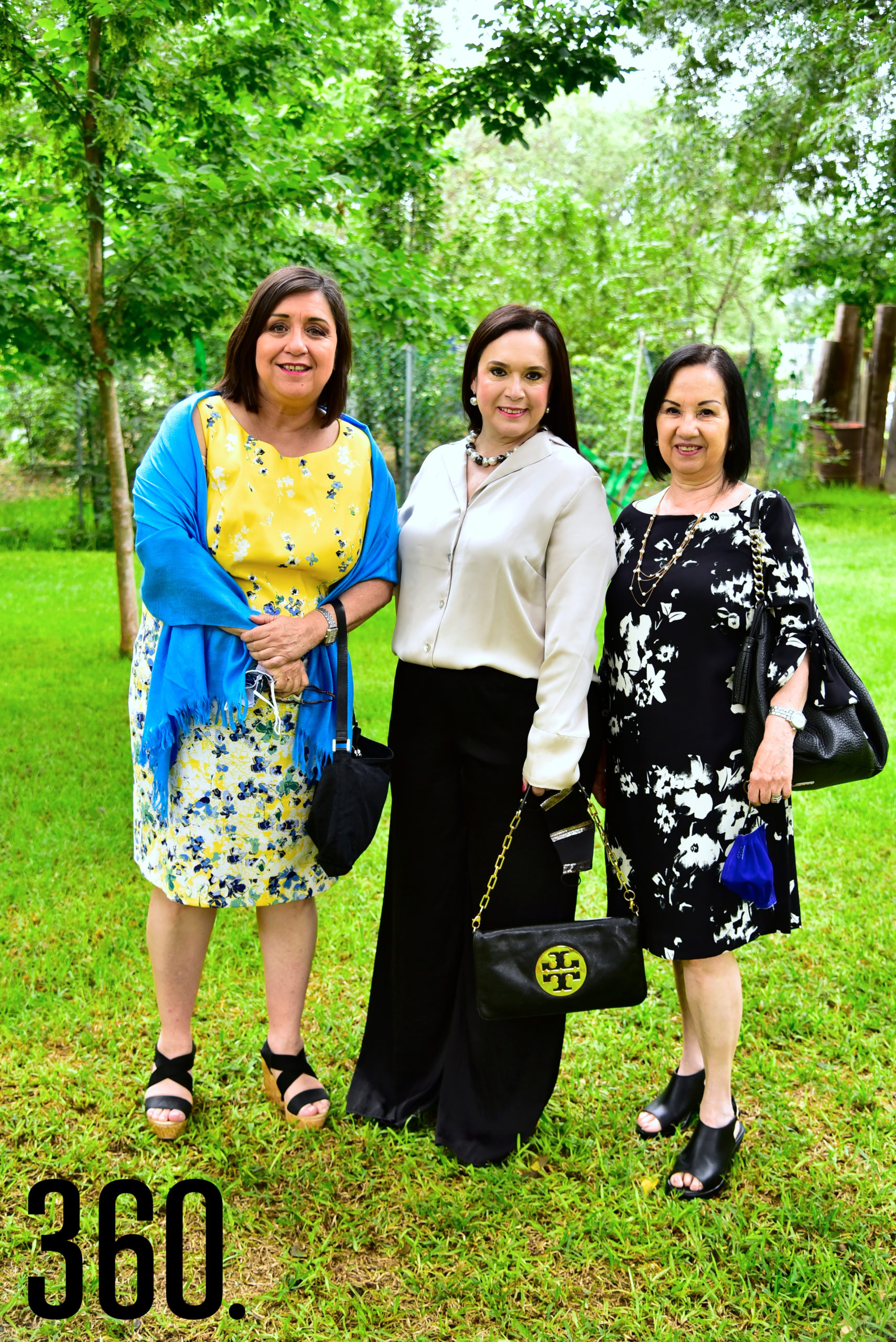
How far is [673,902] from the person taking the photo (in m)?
2.47

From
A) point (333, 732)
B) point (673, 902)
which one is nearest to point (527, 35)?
point (333, 732)

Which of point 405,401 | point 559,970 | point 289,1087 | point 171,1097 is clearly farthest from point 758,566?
point 405,401

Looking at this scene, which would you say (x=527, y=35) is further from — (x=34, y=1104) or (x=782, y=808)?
(x=34, y=1104)

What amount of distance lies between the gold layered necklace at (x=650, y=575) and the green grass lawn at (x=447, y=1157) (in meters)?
1.42

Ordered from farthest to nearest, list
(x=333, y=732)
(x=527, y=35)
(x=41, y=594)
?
(x=41, y=594)
(x=527, y=35)
(x=333, y=732)

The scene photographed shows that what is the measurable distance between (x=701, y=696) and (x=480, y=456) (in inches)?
30.9

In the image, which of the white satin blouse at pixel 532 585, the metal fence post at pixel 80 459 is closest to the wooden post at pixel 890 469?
the metal fence post at pixel 80 459

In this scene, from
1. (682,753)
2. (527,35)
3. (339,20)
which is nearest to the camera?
(682,753)

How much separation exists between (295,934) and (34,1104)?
84 cm

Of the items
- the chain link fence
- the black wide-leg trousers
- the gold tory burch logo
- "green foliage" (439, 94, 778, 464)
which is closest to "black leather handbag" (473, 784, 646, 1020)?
the gold tory burch logo

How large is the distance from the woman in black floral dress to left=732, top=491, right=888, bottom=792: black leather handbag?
23 mm

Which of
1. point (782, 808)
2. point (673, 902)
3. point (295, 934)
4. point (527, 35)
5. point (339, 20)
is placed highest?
point (339, 20)

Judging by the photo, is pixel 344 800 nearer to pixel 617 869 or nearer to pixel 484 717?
pixel 484 717

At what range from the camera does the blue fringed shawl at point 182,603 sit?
7.91ft
